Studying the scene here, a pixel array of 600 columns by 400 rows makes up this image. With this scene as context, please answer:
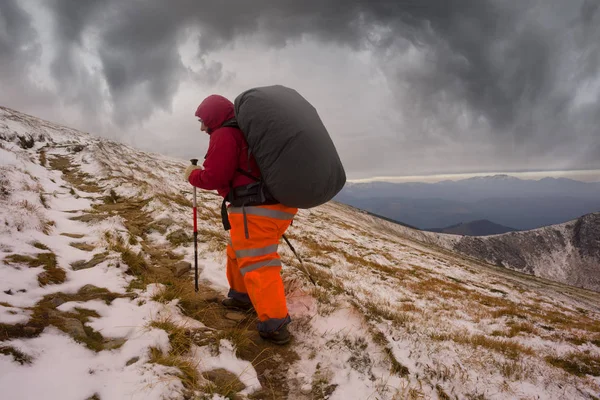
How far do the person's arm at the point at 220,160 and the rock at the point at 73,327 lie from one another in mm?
2237

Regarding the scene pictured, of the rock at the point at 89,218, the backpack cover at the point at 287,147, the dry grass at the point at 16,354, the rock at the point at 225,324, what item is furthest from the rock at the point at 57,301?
the rock at the point at 89,218

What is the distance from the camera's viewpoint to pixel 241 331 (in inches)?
166

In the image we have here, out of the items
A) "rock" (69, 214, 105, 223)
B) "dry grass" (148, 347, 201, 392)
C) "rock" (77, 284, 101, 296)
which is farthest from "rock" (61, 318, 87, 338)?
"rock" (69, 214, 105, 223)

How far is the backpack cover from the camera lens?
152 inches

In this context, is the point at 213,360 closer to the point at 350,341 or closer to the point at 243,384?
the point at 243,384

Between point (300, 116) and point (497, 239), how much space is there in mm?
145312

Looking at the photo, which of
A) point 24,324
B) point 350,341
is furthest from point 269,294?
point 24,324

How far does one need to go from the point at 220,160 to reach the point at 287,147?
1.09 meters

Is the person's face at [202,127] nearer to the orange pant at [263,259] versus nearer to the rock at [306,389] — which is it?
the orange pant at [263,259]

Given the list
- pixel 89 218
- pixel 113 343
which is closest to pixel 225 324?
pixel 113 343

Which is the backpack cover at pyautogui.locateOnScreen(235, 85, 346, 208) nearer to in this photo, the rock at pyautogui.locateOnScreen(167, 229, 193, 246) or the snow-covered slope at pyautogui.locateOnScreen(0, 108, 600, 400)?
the snow-covered slope at pyautogui.locateOnScreen(0, 108, 600, 400)

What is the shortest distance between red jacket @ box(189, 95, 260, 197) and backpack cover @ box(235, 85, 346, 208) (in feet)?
1.01

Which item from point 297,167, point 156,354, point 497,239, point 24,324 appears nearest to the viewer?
point 24,324

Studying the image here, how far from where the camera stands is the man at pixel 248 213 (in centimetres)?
420
